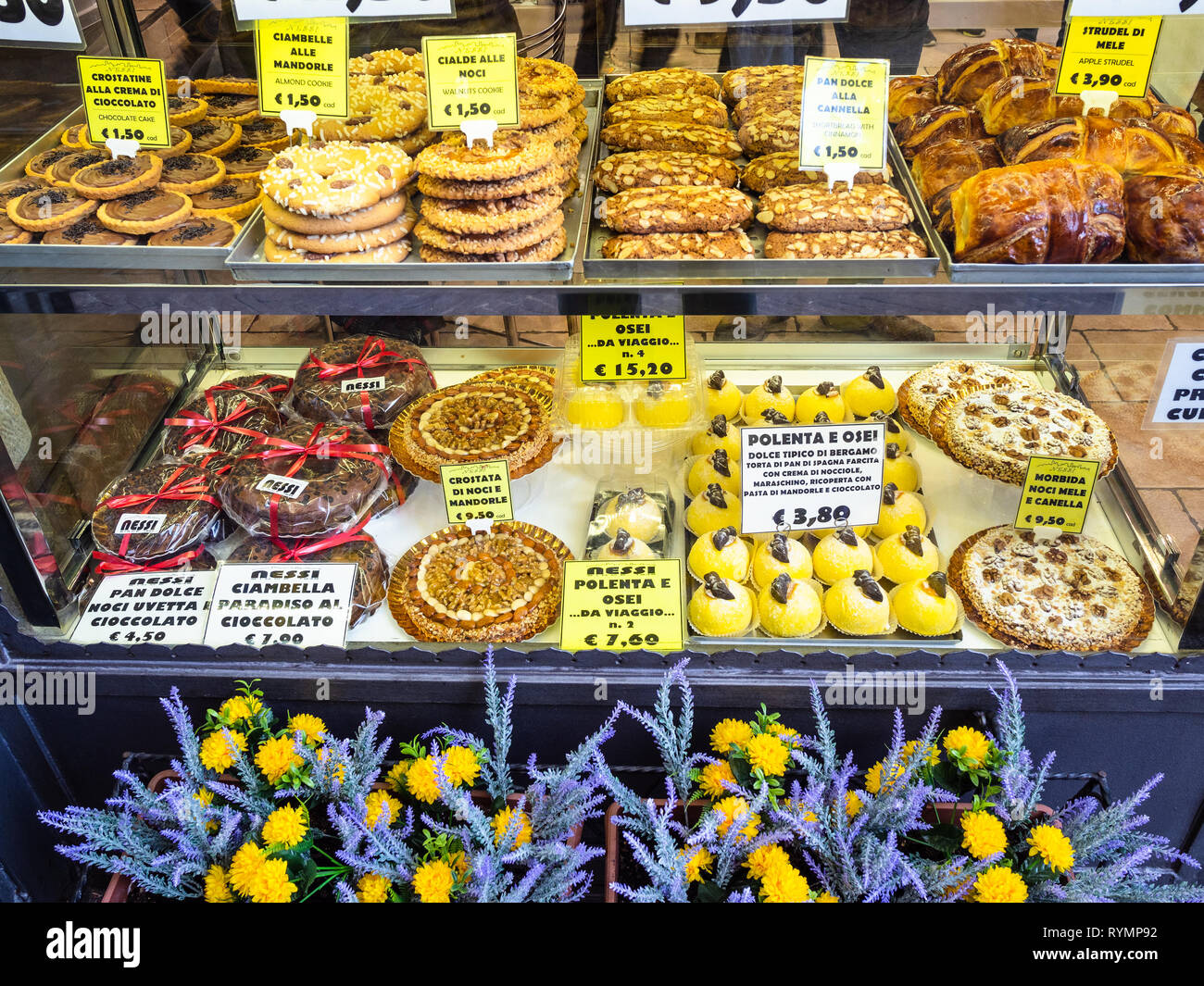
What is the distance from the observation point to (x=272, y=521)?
215cm

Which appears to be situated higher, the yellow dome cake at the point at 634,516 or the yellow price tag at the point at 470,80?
the yellow price tag at the point at 470,80

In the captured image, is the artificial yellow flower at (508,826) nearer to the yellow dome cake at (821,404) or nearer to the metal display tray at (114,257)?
the metal display tray at (114,257)

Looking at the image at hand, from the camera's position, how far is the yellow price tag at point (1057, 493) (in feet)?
6.77

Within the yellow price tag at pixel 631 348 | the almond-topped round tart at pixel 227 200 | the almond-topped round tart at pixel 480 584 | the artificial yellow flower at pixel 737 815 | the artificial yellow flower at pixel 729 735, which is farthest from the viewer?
the yellow price tag at pixel 631 348

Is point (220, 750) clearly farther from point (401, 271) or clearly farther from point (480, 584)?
point (401, 271)

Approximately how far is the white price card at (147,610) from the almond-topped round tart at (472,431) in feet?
1.95

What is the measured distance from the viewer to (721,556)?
2094 mm

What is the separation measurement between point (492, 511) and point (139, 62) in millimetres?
1203

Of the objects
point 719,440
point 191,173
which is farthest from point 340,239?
point 719,440

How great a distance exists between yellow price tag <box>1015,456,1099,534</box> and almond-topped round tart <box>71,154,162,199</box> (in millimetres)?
2115

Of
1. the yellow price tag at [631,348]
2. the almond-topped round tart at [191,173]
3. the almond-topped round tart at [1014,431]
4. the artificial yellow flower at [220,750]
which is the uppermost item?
the almond-topped round tart at [191,173]

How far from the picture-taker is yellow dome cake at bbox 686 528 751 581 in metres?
2.09

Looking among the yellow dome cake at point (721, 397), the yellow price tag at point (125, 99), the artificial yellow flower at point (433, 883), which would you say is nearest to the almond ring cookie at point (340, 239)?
the yellow price tag at point (125, 99)
